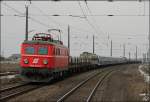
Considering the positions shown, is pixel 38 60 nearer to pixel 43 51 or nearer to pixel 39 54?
pixel 39 54

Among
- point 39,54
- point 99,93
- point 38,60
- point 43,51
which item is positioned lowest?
point 99,93

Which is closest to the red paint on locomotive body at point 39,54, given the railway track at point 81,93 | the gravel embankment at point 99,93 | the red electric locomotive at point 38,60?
the red electric locomotive at point 38,60

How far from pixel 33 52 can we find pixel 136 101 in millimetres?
10339

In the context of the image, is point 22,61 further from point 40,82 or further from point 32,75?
point 40,82

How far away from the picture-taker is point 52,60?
81.2 ft

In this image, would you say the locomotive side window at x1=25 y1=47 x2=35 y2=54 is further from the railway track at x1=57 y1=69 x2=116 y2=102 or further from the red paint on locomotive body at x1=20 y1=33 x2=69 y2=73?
the railway track at x1=57 y1=69 x2=116 y2=102

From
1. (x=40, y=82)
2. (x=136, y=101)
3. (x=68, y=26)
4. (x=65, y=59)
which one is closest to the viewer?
(x=136, y=101)

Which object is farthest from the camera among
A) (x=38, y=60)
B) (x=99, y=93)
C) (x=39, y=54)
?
(x=39, y=54)

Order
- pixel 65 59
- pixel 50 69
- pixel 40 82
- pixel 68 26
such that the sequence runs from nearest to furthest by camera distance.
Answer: pixel 50 69 < pixel 40 82 < pixel 65 59 < pixel 68 26

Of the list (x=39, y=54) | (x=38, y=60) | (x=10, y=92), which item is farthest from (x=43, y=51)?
(x=10, y=92)

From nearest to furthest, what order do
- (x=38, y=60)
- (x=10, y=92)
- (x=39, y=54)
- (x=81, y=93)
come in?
1. (x=10, y=92)
2. (x=81, y=93)
3. (x=38, y=60)
4. (x=39, y=54)

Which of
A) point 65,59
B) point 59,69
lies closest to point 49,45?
point 59,69

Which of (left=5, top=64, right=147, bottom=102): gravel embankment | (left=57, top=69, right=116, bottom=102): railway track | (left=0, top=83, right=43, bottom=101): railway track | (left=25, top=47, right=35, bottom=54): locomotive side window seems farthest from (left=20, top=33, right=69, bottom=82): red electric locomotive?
(left=0, top=83, right=43, bottom=101): railway track

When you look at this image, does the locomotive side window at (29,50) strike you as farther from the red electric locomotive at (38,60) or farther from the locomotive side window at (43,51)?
the locomotive side window at (43,51)
